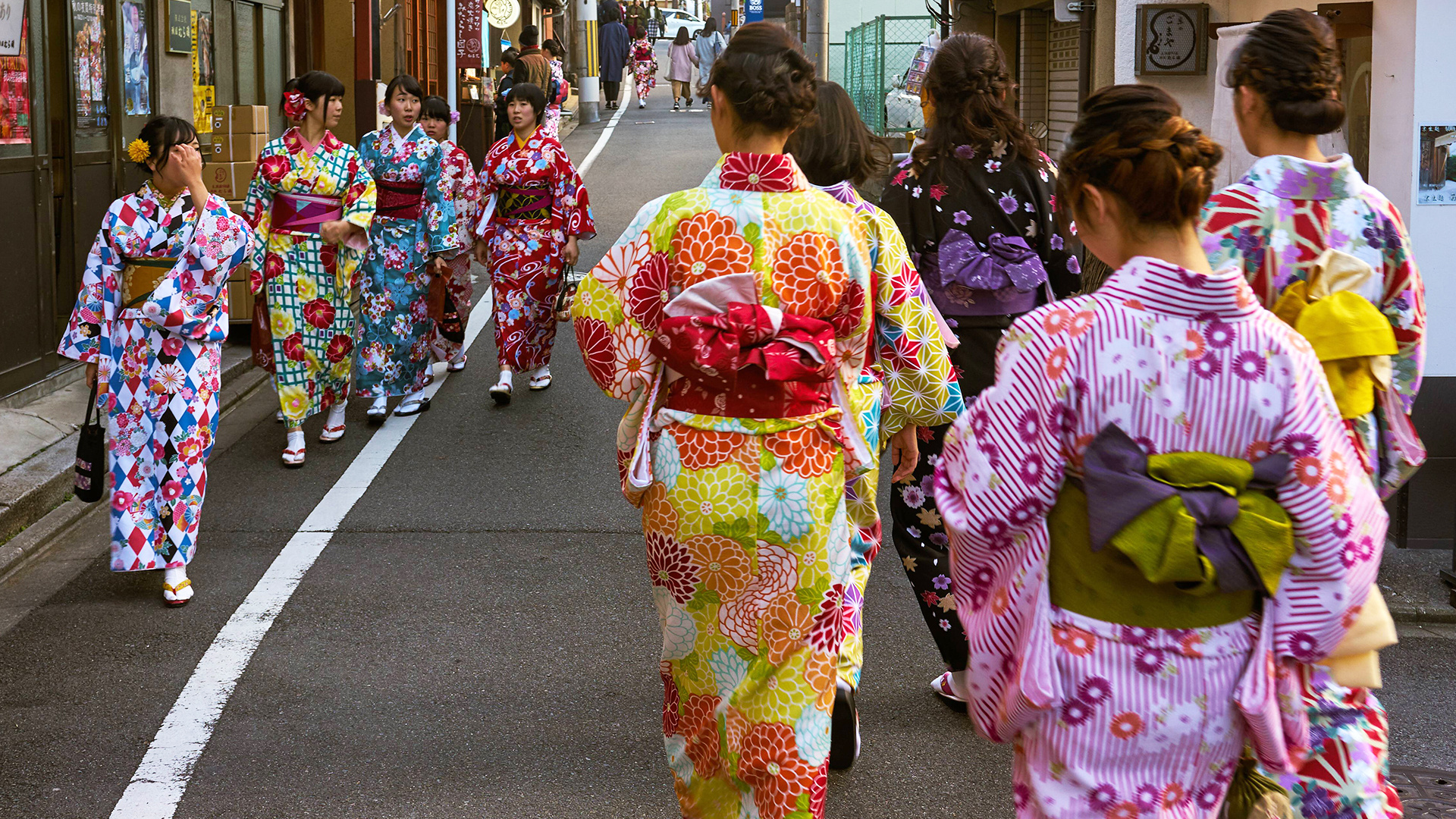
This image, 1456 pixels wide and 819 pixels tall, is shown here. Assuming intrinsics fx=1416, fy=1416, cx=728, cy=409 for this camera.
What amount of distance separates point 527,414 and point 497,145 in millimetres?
1711

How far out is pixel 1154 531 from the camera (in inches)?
81.4

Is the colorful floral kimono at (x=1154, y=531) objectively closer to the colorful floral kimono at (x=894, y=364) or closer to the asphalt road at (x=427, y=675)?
the colorful floral kimono at (x=894, y=364)

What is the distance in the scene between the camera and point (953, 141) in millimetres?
4160

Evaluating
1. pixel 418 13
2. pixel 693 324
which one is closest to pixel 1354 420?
pixel 693 324

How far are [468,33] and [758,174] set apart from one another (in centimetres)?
1879

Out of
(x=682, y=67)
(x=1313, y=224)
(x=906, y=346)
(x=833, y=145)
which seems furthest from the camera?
(x=682, y=67)

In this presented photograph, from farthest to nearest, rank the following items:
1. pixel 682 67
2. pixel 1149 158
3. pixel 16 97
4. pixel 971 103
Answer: pixel 682 67 < pixel 16 97 < pixel 971 103 < pixel 1149 158

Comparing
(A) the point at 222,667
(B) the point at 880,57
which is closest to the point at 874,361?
(A) the point at 222,667

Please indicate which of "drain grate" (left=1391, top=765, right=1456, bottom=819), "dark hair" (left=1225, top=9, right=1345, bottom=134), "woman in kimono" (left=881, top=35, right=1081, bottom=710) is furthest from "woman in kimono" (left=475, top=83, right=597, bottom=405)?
"dark hair" (left=1225, top=9, right=1345, bottom=134)

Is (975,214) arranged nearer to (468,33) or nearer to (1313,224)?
(1313,224)

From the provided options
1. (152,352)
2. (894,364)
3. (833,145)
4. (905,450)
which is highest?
(833,145)

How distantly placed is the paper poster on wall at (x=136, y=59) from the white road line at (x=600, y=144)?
9.47 meters

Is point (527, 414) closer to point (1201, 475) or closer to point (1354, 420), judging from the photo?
point (1354, 420)

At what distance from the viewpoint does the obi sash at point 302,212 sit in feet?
24.8
